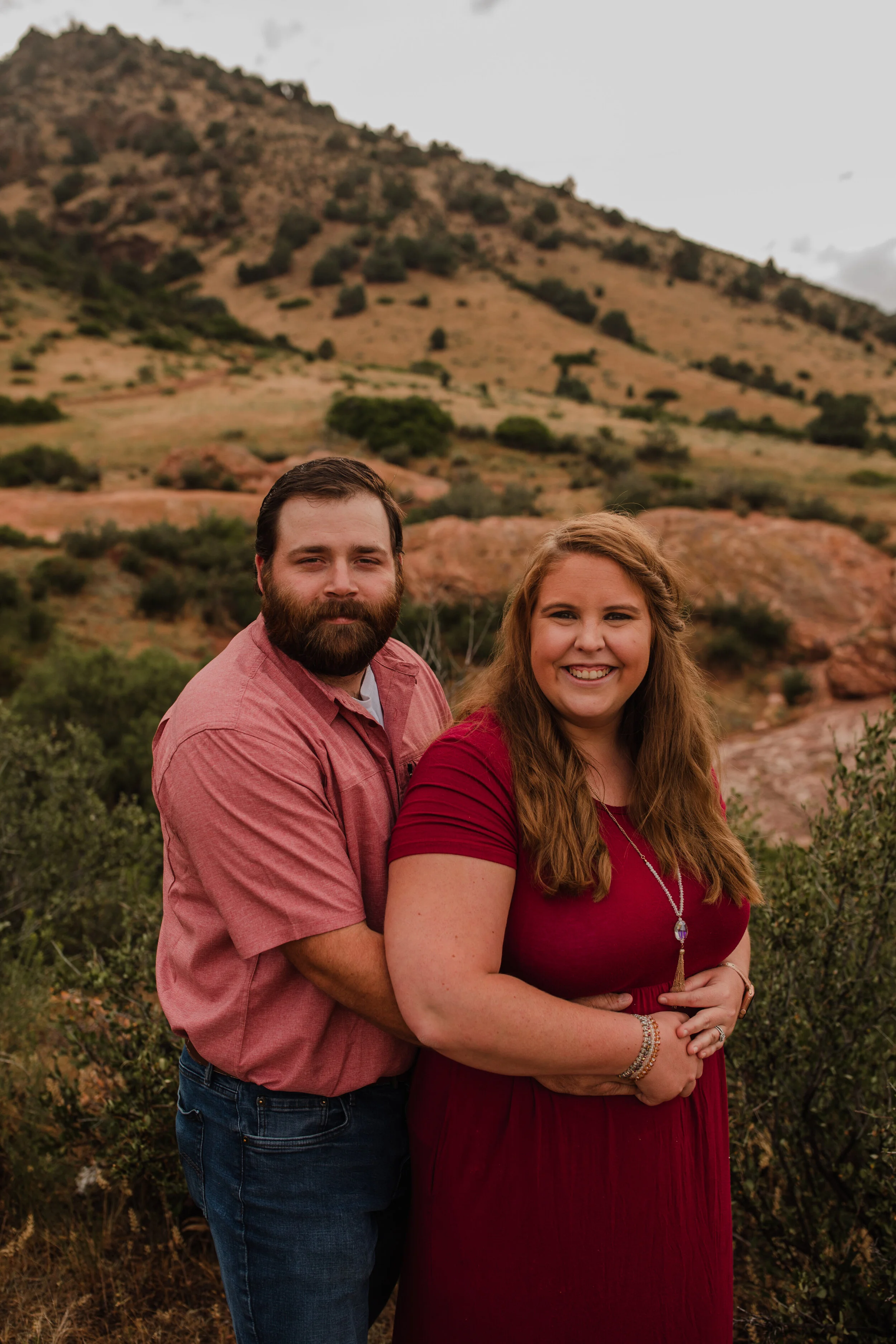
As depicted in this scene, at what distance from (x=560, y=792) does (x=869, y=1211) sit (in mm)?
1583

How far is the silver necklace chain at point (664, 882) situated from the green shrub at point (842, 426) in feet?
101

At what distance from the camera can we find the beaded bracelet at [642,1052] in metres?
1.56

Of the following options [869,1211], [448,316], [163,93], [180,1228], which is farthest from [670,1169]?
[163,93]

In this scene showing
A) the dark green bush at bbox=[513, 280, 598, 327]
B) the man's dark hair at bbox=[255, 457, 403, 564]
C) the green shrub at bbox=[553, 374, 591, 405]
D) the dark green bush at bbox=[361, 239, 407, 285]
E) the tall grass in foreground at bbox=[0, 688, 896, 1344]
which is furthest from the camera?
the dark green bush at bbox=[361, 239, 407, 285]

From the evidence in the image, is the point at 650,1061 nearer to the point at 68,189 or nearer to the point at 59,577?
the point at 59,577

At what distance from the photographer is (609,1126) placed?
1.59 m

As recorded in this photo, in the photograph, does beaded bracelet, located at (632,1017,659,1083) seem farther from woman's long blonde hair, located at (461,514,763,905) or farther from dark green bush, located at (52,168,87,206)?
dark green bush, located at (52,168,87,206)

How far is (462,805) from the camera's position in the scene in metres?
1.53

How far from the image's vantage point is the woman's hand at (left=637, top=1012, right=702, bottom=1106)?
1.58m

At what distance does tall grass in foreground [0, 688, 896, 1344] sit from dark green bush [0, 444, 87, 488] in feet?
61.0

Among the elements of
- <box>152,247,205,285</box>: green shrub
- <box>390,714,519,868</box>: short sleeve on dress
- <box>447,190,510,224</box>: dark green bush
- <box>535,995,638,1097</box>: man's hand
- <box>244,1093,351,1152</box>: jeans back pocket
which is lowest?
<box>244,1093,351,1152</box>: jeans back pocket

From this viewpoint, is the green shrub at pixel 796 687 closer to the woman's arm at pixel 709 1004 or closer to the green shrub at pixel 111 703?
the green shrub at pixel 111 703

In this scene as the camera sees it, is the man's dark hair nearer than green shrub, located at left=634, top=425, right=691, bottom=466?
Yes

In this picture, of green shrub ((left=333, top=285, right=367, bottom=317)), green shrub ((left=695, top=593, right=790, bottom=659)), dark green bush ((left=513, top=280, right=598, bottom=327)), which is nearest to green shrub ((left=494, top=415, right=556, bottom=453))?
green shrub ((left=695, top=593, right=790, bottom=659))
